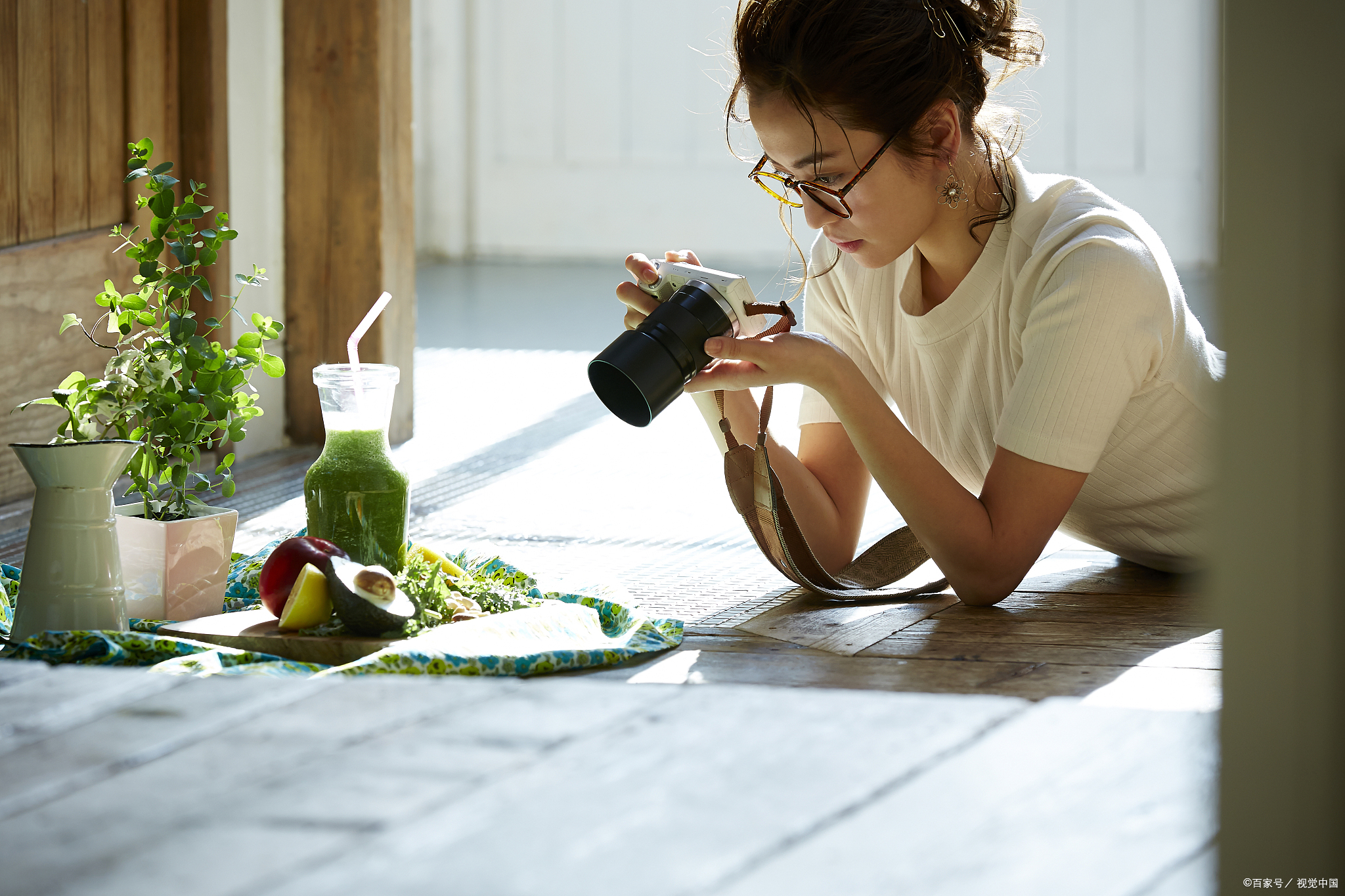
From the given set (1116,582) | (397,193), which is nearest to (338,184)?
(397,193)

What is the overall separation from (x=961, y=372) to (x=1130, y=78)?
18.0ft

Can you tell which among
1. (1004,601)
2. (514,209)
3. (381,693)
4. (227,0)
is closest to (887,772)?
(381,693)

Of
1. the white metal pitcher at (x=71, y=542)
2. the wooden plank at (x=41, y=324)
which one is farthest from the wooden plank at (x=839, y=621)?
the wooden plank at (x=41, y=324)

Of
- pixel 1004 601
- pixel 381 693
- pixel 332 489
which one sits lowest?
pixel 1004 601

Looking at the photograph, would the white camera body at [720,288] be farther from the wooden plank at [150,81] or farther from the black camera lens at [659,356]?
the wooden plank at [150,81]

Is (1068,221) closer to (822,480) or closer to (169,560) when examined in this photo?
(822,480)

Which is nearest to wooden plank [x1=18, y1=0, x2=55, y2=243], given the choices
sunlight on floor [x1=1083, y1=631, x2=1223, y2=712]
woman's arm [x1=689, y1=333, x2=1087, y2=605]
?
woman's arm [x1=689, y1=333, x2=1087, y2=605]

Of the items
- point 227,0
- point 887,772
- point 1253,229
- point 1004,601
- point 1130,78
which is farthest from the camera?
point 1130,78

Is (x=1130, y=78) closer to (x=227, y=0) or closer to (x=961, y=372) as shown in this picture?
(x=227, y=0)

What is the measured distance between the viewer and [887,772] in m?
0.45

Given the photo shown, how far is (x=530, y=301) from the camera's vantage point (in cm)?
515

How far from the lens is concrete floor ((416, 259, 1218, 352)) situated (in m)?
4.14

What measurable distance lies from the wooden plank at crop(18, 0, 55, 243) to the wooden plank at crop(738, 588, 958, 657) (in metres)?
1.38

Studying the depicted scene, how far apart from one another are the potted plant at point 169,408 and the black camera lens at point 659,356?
11.9 inches
